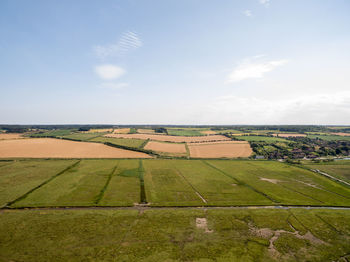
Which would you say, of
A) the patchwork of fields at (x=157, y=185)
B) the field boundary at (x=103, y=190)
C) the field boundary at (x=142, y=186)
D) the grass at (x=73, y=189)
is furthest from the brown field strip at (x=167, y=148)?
the field boundary at (x=103, y=190)

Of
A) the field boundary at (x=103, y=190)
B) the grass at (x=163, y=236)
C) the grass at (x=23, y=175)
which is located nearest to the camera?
the grass at (x=163, y=236)

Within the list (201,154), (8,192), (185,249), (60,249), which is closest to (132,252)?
(185,249)

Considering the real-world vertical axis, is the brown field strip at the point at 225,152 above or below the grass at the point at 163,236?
above

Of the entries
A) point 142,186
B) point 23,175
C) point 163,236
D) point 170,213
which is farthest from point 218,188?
point 23,175

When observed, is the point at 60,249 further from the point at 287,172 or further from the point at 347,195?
the point at 287,172

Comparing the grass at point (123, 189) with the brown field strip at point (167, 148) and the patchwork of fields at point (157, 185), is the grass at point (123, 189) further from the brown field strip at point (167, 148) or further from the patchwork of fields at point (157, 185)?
the brown field strip at point (167, 148)

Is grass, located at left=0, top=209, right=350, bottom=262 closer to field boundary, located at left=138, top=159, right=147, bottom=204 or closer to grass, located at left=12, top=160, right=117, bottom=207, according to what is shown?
grass, located at left=12, top=160, right=117, bottom=207

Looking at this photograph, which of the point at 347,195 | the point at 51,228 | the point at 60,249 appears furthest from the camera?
the point at 347,195

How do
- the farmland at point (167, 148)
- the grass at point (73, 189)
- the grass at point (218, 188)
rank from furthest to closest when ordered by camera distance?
1. the farmland at point (167, 148)
2. the grass at point (218, 188)
3. the grass at point (73, 189)
